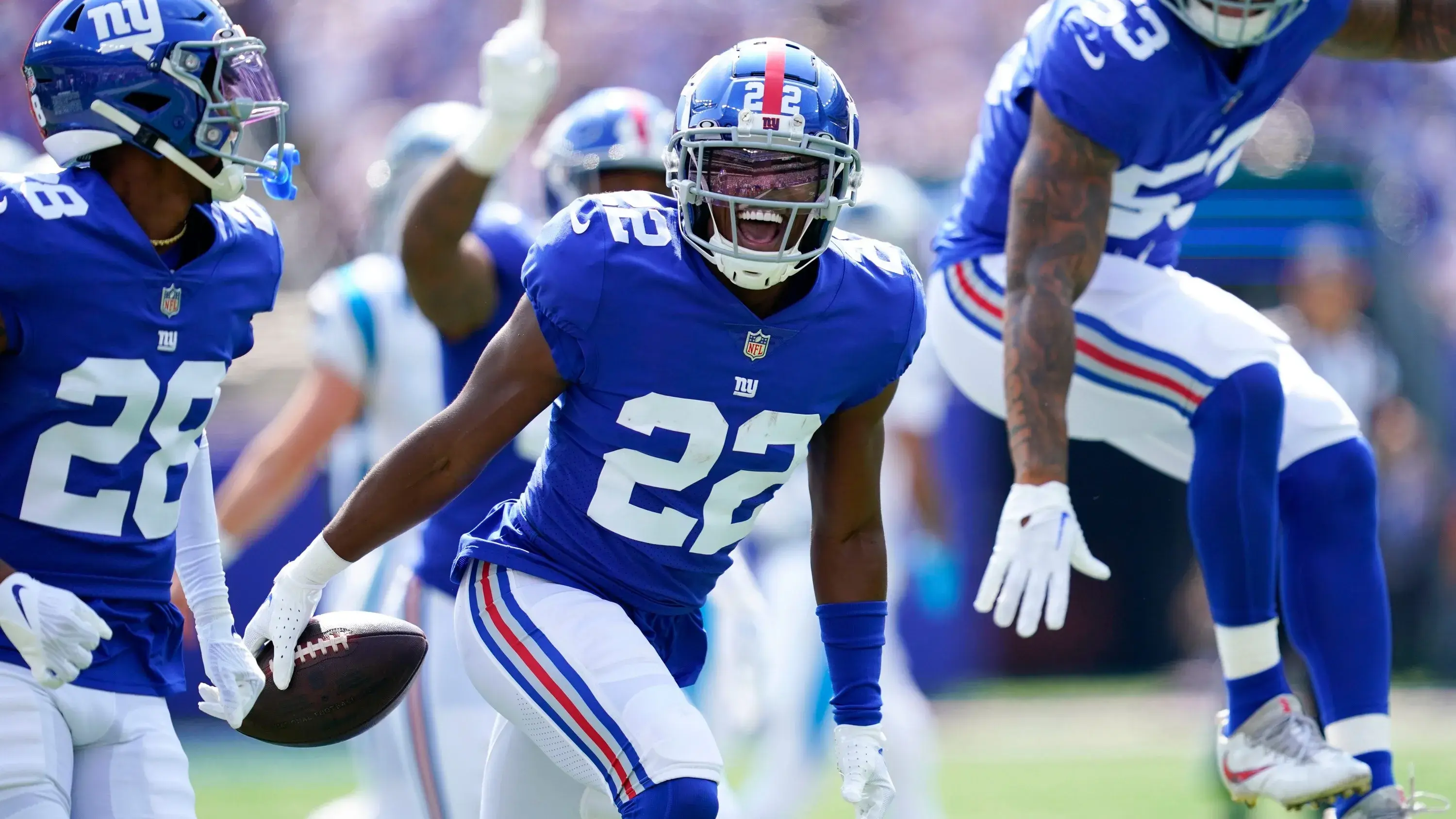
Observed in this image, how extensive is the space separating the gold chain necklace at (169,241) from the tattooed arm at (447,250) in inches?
38.6

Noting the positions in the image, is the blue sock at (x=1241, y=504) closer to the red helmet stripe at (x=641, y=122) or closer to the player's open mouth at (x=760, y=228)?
the player's open mouth at (x=760, y=228)

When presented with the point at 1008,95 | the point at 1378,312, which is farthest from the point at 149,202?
the point at 1378,312

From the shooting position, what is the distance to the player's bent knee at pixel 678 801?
8.70ft

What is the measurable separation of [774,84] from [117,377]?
115cm

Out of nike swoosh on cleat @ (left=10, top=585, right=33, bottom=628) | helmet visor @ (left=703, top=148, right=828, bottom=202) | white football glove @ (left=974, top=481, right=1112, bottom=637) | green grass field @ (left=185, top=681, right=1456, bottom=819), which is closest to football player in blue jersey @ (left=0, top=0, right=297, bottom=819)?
nike swoosh on cleat @ (left=10, top=585, right=33, bottom=628)

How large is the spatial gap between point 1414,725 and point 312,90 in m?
6.38

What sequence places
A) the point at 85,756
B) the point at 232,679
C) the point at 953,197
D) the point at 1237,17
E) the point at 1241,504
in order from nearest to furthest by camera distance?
1. the point at 85,756
2. the point at 232,679
3. the point at 1237,17
4. the point at 1241,504
5. the point at 953,197

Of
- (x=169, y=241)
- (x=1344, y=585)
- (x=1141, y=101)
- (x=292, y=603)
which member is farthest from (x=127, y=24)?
(x=1344, y=585)

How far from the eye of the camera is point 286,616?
296cm

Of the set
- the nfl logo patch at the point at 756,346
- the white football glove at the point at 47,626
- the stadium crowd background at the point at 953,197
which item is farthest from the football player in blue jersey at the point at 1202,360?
the stadium crowd background at the point at 953,197

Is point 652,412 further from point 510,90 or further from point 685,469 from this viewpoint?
point 510,90

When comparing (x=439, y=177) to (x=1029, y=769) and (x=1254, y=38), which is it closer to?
(x=1254, y=38)

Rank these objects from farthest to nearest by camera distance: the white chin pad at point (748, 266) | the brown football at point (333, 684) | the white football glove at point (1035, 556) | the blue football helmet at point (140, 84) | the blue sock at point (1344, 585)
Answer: the blue sock at point (1344, 585) < the white football glove at point (1035, 556) < the brown football at point (333, 684) < the blue football helmet at point (140, 84) < the white chin pad at point (748, 266)

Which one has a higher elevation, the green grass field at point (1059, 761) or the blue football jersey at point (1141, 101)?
the blue football jersey at point (1141, 101)
